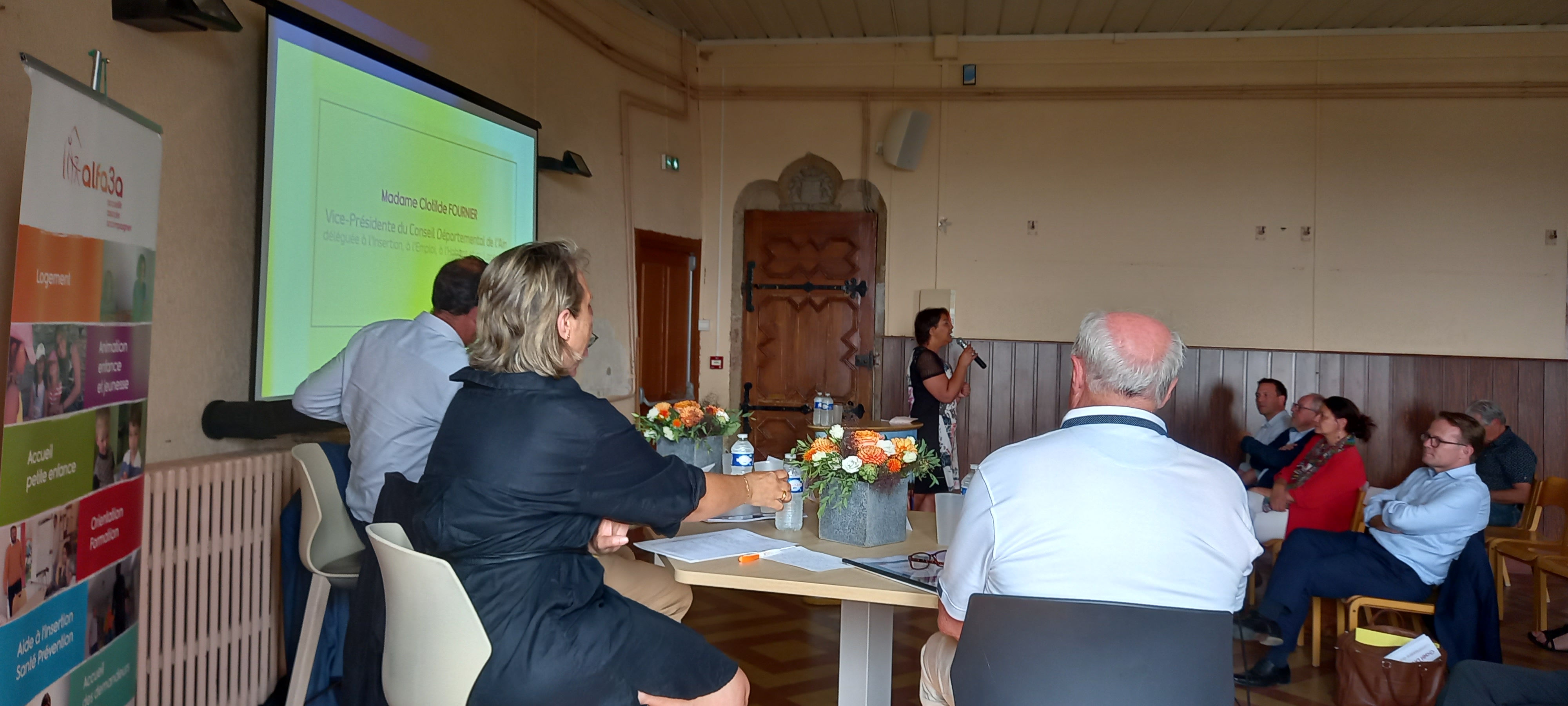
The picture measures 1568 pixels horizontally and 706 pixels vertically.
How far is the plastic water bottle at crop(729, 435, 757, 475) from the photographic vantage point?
3.45m

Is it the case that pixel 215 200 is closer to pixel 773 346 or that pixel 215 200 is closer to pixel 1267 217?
pixel 773 346

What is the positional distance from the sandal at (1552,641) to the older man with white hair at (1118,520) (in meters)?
3.77

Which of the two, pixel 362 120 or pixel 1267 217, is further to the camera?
pixel 1267 217

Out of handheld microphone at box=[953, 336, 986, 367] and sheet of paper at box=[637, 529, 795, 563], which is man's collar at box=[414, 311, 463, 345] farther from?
handheld microphone at box=[953, 336, 986, 367]

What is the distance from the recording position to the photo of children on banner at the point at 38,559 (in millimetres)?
2021

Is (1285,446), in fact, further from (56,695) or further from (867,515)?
(56,695)

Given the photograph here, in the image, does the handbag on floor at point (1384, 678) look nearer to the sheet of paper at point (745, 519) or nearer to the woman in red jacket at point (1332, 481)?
the woman in red jacket at point (1332, 481)

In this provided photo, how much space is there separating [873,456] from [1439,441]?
100 inches

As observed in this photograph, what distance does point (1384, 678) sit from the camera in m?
3.60

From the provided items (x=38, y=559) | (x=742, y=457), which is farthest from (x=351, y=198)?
(x=38, y=559)

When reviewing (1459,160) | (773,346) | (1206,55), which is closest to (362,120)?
(773,346)

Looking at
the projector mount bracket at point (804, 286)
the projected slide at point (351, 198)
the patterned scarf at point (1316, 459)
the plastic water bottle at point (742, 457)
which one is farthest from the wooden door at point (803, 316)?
the plastic water bottle at point (742, 457)

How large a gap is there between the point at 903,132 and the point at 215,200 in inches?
199

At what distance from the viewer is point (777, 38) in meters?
7.98
